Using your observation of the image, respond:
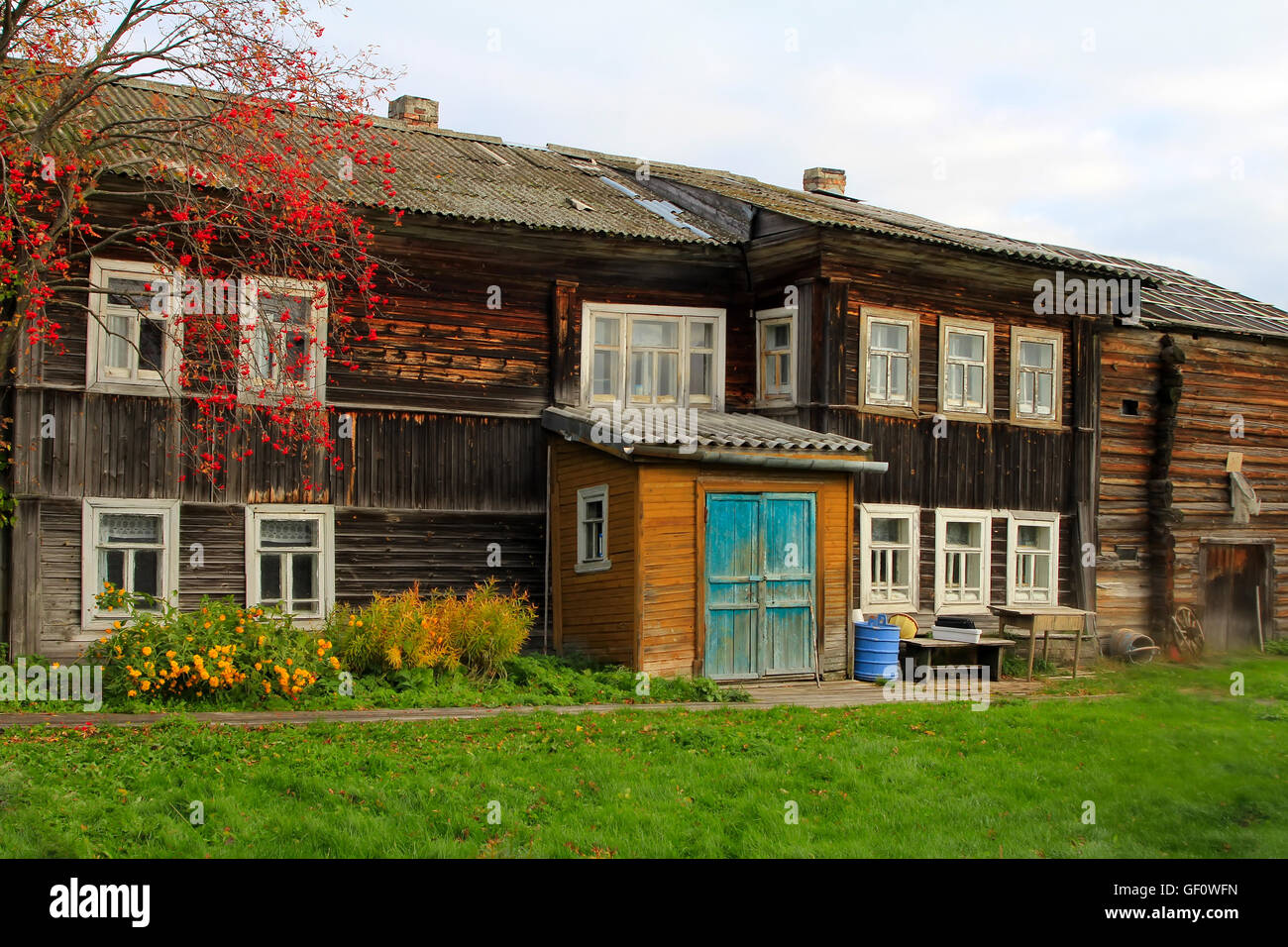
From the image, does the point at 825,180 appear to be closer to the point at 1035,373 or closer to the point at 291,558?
the point at 1035,373

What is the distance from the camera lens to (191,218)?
46.9ft

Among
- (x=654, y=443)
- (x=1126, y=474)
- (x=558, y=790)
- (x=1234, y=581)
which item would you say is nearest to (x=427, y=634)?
(x=654, y=443)

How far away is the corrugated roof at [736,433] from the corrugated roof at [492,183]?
102 inches

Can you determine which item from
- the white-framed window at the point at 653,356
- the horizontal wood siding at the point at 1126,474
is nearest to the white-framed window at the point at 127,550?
the white-framed window at the point at 653,356

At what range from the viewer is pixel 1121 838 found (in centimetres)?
548

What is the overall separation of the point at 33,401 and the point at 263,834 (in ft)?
28.8

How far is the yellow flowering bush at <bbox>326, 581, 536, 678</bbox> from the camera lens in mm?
14047

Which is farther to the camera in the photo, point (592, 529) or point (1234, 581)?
point (1234, 581)

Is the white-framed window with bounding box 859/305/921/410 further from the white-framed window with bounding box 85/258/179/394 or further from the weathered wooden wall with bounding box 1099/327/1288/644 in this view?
the white-framed window with bounding box 85/258/179/394

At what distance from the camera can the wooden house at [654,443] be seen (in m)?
15.1

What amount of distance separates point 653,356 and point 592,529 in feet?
10.7

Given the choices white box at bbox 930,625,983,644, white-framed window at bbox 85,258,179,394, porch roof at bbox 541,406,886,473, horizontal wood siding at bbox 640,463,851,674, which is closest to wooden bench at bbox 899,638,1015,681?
white box at bbox 930,625,983,644

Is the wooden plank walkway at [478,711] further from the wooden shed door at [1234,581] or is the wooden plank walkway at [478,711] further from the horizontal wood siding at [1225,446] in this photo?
the wooden shed door at [1234,581]

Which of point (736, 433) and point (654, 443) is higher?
point (736, 433)
